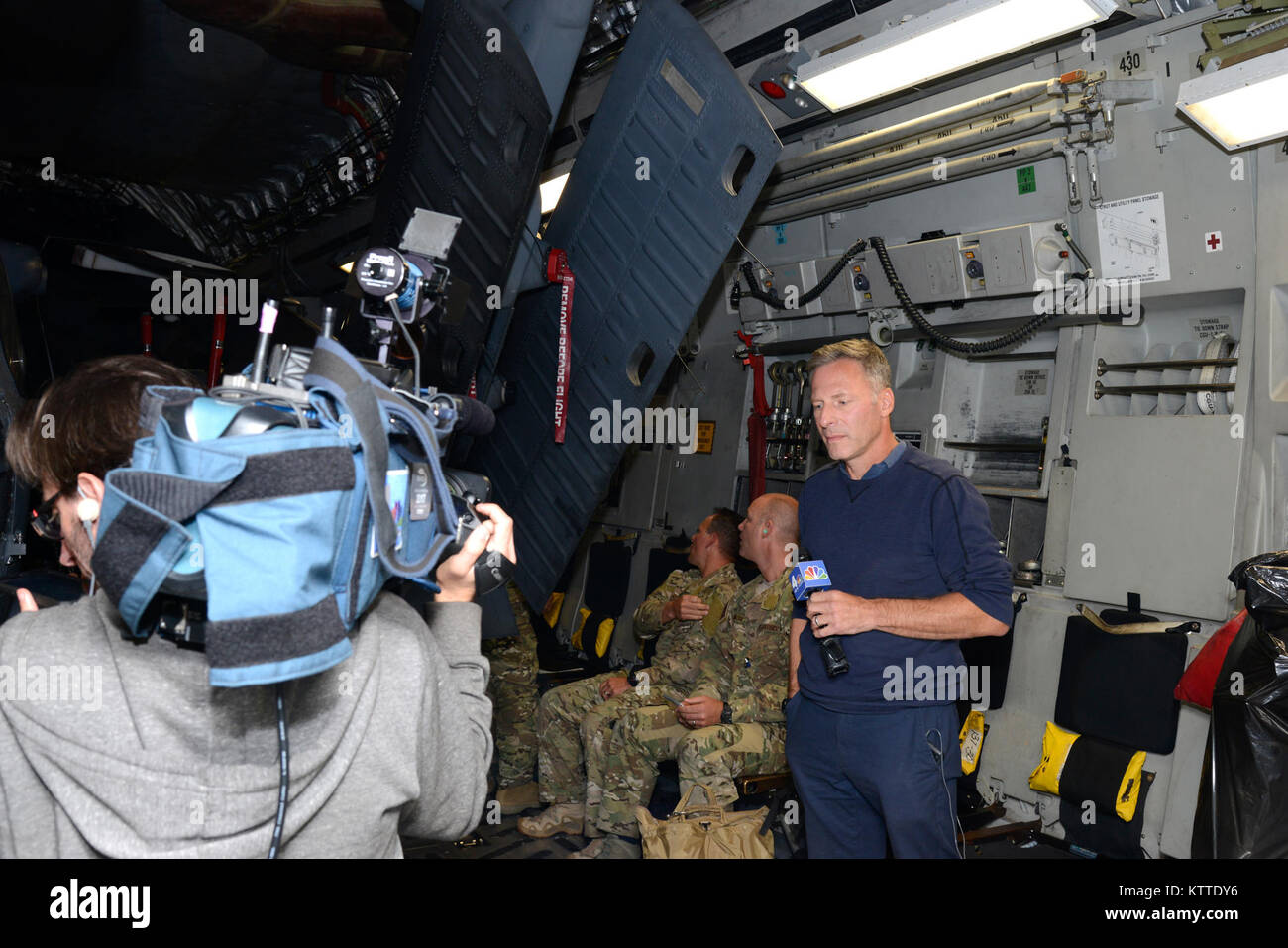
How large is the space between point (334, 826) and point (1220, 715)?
9.31ft

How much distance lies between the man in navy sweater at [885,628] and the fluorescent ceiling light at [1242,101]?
1.61m

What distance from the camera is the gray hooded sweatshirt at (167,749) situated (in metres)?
1.19

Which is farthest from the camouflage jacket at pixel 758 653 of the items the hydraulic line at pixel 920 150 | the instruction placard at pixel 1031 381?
the hydraulic line at pixel 920 150

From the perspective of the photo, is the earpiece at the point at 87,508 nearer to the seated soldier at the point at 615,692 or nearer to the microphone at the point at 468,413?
the microphone at the point at 468,413

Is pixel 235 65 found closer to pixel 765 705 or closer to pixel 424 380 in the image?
pixel 424 380

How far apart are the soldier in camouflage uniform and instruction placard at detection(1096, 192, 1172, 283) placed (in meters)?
3.35

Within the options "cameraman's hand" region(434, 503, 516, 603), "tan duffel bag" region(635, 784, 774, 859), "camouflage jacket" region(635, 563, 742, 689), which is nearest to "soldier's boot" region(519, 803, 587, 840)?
"camouflage jacket" region(635, 563, 742, 689)

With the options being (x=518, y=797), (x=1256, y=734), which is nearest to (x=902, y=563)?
(x=1256, y=734)

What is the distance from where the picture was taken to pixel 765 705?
4.15 meters

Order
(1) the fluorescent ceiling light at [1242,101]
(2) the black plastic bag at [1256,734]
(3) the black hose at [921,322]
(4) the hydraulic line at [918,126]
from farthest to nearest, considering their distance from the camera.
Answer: (3) the black hose at [921,322], (4) the hydraulic line at [918,126], (1) the fluorescent ceiling light at [1242,101], (2) the black plastic bag at [1256,734]

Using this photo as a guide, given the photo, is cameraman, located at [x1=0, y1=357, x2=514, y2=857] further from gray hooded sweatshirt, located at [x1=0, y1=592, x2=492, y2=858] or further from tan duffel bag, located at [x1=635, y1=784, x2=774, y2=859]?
tan duffel bag, located at [x1=635, y1=784, x2=774, y2=859]

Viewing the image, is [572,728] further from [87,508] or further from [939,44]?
[87,508]

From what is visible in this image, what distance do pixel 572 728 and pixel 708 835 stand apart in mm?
1473
